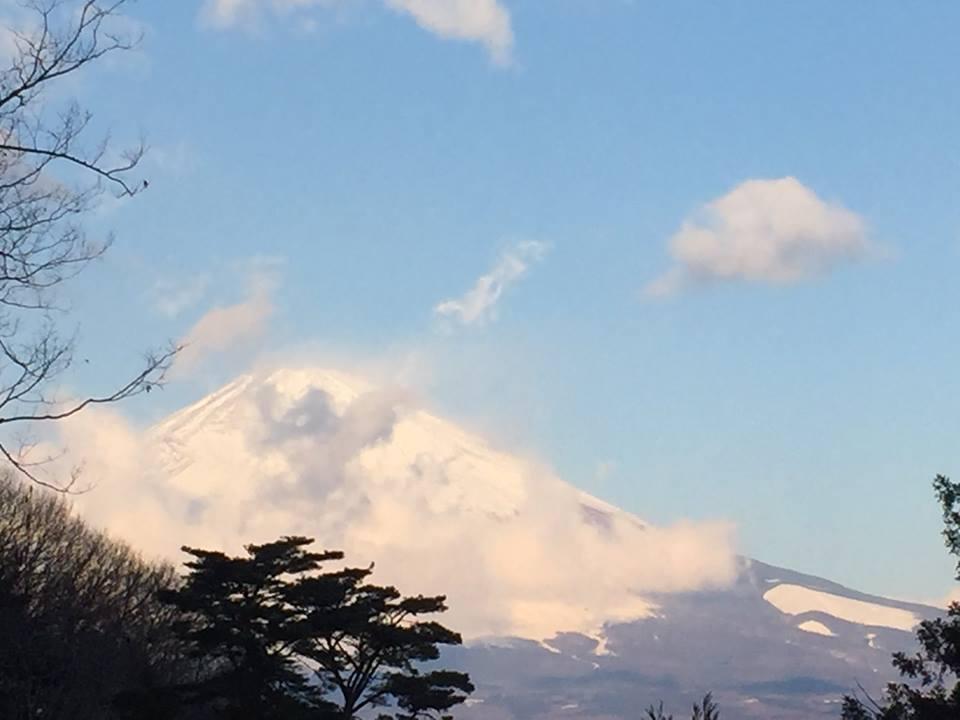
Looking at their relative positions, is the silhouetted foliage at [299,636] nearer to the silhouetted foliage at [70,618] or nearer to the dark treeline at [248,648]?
the dark treeline at [248,648]

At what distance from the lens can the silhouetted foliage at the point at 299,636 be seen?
154 ft

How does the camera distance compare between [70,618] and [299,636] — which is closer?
[299,636]

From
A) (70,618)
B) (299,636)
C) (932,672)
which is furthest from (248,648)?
(932,672)

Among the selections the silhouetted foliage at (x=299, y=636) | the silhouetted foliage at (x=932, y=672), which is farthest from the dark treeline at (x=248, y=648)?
the silhouetted foliage at (x=932, y=672)

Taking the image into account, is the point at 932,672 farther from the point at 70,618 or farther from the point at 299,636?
the point at 70,618

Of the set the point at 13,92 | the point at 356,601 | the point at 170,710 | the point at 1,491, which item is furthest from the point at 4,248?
the point at 1,491

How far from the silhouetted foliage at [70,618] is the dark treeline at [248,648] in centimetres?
11

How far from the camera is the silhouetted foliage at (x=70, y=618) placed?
4531cm

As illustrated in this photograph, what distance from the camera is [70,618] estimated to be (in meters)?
54.9

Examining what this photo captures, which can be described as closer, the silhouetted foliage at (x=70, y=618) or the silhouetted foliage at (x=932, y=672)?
the silhouetted foliage at (x=932, y=672)

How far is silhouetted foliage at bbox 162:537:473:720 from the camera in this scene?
46.9 meters

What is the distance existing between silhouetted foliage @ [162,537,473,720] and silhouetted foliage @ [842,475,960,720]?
20.9 meters

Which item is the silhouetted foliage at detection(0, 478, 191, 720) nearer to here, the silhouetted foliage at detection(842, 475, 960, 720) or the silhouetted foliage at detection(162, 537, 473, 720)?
the silhouetted foliage at detection(162, 537, 473, 720)

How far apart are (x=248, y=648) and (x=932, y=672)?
79.8 feet
